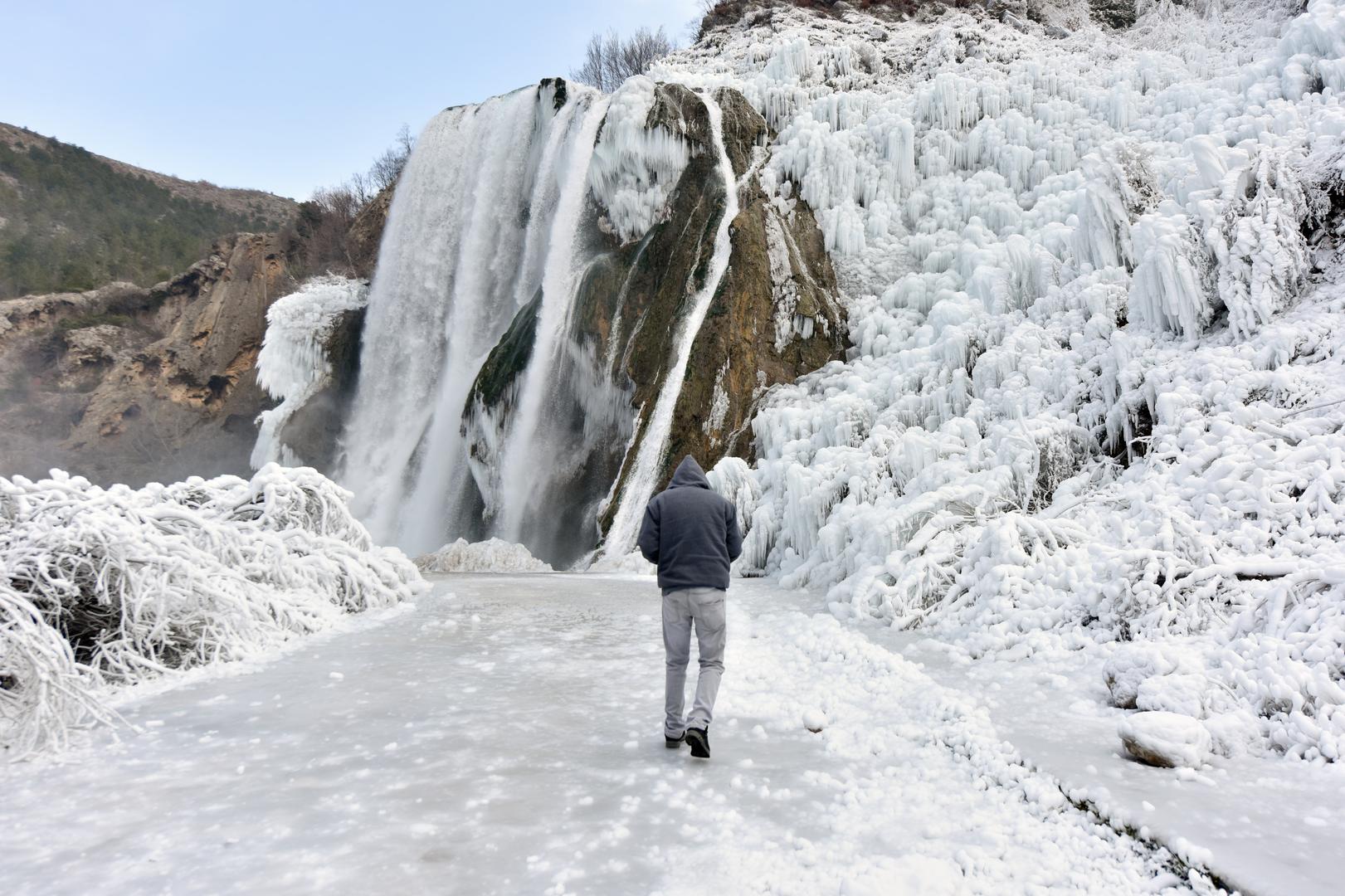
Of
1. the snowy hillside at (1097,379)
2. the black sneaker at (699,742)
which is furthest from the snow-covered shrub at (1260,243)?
the black sneaker at (699,742)

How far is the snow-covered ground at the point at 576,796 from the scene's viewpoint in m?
2.56

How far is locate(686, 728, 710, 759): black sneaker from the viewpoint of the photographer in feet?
11.9

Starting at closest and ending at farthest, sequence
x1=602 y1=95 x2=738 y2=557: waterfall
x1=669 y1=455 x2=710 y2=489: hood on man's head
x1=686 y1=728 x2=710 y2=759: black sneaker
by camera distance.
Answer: x1=686 y1=728 x2=710 y2=759: black sneaker < x1=669 y1=455 x2=710 y2=489: hood on man's head < x1=602 y1=95 x2=738 y2=557: waterfall

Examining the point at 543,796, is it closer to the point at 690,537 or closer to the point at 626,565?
the point at 690,537

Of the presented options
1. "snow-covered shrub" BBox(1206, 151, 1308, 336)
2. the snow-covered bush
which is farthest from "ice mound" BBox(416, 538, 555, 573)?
the snow-covered bush

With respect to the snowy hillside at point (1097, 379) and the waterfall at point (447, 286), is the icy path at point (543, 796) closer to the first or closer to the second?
the snowy hillside at point (1097, 379)

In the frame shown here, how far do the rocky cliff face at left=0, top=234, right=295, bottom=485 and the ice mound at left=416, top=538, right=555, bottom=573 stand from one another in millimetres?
19033

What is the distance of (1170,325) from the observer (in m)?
8.86

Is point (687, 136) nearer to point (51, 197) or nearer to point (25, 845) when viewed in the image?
point (25, 845)

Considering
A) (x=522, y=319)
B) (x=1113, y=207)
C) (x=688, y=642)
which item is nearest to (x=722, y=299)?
(x=522, y=319)

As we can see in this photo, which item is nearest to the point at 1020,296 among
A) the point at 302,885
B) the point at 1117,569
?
the point at 1117,569

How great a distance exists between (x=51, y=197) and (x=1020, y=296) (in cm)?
6318

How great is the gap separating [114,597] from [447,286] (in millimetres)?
18190

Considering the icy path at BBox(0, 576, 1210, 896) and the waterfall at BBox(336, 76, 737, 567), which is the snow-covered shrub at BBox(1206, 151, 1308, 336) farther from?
the waterfall at BBox(336, 76, 737, 567)
